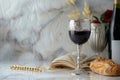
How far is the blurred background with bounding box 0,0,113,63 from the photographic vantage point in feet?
4.18

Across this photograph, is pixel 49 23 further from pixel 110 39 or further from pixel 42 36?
pixel 110 39

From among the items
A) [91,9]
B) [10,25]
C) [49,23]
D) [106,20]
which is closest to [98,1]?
[91,9]

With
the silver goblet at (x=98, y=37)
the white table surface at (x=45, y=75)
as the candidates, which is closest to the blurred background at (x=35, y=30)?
the silver goblet at (x=98, y=37)

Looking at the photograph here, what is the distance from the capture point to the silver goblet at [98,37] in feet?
3.67

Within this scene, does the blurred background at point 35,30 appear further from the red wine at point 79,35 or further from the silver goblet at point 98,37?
the red wine at point 79,35

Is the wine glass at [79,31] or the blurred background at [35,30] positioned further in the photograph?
the blurred background at [35,30]

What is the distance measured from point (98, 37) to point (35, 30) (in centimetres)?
33

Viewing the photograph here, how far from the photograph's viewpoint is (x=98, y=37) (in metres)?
Result: 1.12

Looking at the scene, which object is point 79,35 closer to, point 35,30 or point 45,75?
point 45,75

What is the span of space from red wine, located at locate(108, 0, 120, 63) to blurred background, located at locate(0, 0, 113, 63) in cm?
17

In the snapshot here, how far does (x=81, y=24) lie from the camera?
0.99 metres

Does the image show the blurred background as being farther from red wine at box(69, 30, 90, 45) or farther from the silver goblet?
red wine at box(69, 30, 90, 45)

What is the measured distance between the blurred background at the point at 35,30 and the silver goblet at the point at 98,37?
0.12 meters

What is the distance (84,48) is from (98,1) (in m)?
0.23
